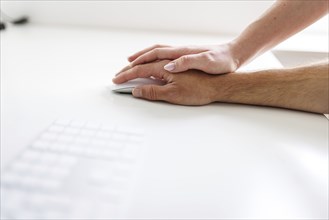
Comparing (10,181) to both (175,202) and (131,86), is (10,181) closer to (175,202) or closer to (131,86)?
(175,202)

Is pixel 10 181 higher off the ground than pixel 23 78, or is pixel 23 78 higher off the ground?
pixel 23 78

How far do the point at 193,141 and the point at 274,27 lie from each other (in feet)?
1.68

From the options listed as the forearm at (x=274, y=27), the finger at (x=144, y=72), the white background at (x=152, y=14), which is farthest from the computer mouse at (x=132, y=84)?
the white background at (x=152, y=14)

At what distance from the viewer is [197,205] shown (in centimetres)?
58

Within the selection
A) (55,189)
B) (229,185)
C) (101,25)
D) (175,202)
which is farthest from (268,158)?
(101,25)

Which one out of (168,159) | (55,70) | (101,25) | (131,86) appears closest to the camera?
(168,159)

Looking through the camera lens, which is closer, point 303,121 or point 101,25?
point 303,121

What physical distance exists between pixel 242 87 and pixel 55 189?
576mm

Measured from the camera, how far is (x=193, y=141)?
0.77 meters

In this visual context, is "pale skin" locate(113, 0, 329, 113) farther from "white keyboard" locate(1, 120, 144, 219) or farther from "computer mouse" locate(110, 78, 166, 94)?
"white keyboard" locate(1, 120, 144, 219)

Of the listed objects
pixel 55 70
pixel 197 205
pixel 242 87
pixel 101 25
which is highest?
Answer: pixel 101 25

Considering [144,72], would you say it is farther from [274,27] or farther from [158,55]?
[274,27]

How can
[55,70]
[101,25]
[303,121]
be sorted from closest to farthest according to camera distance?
1. [303,121]
2. [55,70]
3. [101,25]

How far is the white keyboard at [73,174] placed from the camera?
1.83ft
